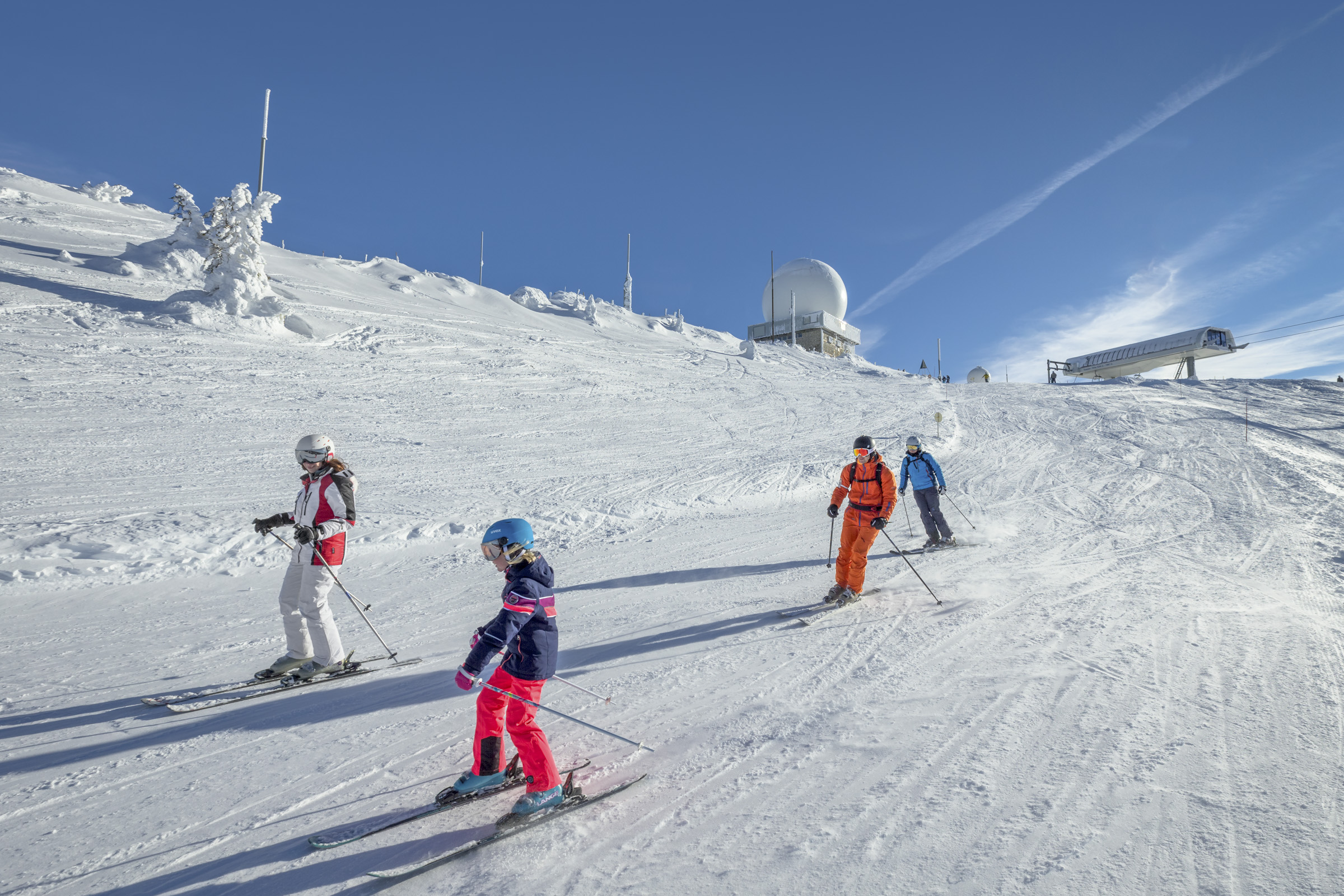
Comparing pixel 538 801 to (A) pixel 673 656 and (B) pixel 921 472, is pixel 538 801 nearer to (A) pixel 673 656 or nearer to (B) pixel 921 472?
(A) pixel 673 656

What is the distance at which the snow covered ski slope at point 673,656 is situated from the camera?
3.00m

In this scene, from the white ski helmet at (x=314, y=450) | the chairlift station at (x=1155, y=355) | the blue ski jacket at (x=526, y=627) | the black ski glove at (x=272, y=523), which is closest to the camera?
the blue ski jacket at (x=526, y=627)

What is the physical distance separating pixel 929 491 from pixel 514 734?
842cm

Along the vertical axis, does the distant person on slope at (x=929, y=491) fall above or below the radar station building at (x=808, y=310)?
below

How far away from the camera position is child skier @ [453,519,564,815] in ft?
10.9

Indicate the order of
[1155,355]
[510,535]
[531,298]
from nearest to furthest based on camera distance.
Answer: [510,535], [1155,355], [531,298]

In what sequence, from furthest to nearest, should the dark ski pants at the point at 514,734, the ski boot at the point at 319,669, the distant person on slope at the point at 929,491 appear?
1. the distant person on slope at the point at 929,491
2. the ski boot at the point at 319,669
3. the dark ski pants at the point at 514,734

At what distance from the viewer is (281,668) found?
530 centimetres

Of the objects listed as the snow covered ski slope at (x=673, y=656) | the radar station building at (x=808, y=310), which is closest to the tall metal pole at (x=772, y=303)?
the radar station building at (x=808, y=310)

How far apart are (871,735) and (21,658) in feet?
23.9

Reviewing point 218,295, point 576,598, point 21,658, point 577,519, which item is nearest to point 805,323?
point 218,295

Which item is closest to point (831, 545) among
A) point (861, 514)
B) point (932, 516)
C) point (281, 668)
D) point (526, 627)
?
point (861, 514)

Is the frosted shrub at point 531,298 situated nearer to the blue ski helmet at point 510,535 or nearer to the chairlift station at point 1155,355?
the chairlift station at point 1155,355

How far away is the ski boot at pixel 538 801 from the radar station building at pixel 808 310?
1904 inches
